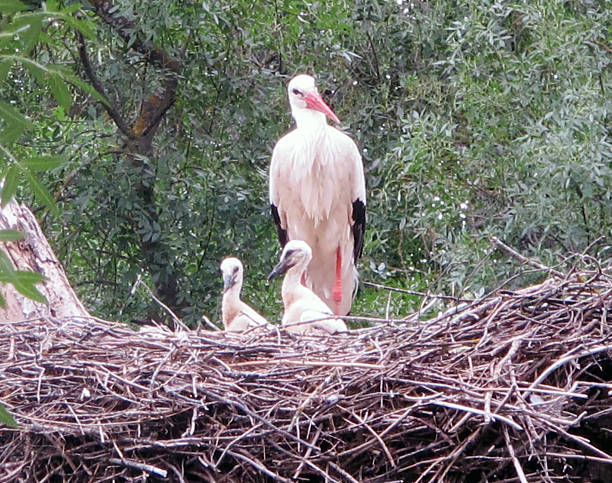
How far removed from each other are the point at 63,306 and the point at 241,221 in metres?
3.39

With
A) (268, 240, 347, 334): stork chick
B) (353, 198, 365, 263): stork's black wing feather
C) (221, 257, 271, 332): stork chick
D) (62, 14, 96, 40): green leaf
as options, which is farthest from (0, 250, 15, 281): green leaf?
(353, 198, 365, 263): stork's black wing feather

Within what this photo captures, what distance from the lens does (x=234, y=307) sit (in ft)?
19.1

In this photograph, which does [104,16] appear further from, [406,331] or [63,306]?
[406,331]

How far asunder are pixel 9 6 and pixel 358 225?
19.1ft

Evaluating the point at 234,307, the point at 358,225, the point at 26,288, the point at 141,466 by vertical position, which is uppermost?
the point at 26,288

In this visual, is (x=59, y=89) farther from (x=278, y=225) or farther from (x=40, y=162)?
(x=278, y=225)

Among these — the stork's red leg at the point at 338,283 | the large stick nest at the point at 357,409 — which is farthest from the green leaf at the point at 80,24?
the stork's red leg at the point at 338,283

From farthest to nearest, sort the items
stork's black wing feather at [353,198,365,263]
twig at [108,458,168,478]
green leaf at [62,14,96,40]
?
stork's black wing feather at [353,198,365,263], twig at [108,458,168,478], green leaf at [62,14,96,40]

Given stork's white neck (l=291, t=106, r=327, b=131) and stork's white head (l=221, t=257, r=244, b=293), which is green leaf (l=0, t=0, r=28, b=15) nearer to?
stork's white head (l=221, t=257, r=244, b=293)

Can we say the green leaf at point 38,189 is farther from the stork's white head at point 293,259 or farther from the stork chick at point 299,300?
the stork's white head at point 293,259

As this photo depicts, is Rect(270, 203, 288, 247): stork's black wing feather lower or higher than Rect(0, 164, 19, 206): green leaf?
lower

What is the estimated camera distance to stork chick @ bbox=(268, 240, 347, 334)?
5.08 metres

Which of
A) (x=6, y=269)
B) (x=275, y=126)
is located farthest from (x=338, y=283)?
(x=6, y=269)

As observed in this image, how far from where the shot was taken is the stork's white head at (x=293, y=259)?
6.00m
